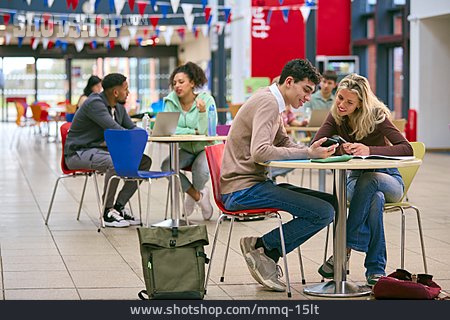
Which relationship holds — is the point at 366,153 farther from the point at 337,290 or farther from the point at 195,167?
the point at 195,167

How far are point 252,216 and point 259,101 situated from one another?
2.06 feet

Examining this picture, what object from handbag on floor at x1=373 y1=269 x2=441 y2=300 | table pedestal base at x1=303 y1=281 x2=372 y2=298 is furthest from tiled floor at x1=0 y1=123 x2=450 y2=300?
handbag on floor at x1=373 y1=269 x2=441 y2=300

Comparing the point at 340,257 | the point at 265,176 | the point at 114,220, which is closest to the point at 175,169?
the point at 114,220

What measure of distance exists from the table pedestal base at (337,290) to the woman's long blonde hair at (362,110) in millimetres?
872

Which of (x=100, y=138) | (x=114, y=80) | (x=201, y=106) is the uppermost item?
(x=114, y=80)

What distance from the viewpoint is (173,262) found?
4.84m

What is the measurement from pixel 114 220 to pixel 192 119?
1030 millimetres

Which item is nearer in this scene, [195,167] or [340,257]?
Answer: [340,257]

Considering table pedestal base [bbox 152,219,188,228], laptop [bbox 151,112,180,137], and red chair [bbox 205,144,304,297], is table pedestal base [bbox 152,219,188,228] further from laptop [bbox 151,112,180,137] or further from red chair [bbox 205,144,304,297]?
red chair [bbox 205,144,304,297]

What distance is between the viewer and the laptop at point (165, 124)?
7.29 metres

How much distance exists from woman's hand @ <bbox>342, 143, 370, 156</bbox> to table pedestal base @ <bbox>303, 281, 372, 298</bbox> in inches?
27.5
